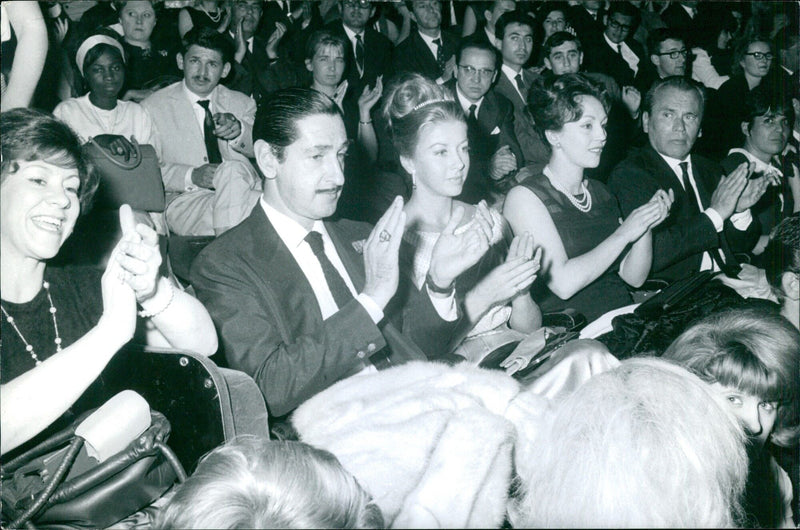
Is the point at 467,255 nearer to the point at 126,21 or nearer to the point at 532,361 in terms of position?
the point at 532,361

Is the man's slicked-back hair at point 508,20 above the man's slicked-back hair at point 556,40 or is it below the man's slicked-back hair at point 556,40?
above

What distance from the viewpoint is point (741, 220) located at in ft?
6.67

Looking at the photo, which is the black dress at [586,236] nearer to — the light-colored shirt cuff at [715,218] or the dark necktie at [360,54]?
the light-colored shirt cuff at [715,218]

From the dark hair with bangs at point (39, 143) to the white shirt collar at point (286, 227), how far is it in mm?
355

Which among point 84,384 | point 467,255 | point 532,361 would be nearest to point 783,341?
point 532,361

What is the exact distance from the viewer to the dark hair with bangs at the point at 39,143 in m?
1.02

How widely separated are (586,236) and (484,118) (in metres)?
0.41

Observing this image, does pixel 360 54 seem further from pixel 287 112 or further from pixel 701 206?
pixel 701 206

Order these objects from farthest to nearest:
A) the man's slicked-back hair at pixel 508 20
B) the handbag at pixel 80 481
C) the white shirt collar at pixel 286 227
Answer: the man's slicked-back hair at pixel 508 20
the white shirt collar at pixel 286 227
the handbag at pixel 80 481

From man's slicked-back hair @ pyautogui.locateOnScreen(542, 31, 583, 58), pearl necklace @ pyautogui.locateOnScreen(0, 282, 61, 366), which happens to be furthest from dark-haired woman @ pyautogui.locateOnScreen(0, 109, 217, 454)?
man's slicked-back hair @ pyautogui.locateOnScreen(542, 31, 583, 58)

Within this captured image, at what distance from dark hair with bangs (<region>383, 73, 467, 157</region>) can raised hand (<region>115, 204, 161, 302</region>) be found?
70cm

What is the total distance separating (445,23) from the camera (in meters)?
1.78

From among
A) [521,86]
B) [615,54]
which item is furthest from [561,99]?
[615,54]

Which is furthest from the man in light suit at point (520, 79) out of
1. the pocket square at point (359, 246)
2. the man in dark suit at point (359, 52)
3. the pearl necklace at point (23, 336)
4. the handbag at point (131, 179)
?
the pearl necklace at point (23, 336)
